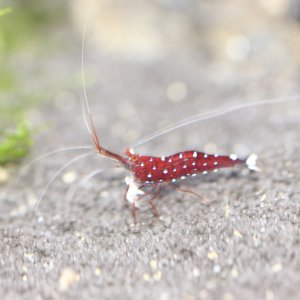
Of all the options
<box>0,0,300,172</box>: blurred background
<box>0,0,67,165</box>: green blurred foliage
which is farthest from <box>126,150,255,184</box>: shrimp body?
<box>0,0,67,165</box>: green blurred foliage

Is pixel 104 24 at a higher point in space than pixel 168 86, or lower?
higher

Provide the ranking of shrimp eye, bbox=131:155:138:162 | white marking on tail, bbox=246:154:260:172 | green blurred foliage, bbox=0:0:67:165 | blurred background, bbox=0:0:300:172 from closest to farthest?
shrimp eye, bbox=131:155:138:162
white marking on tail, bbox=246:154:260:172
green blurred foliage, bbox=0:0:67:165
blurred background, bbox=0:0:300:172

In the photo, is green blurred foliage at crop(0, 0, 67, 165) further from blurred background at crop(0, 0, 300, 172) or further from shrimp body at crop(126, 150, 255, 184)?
shrimp body at crop(126, 150, 255, 184)

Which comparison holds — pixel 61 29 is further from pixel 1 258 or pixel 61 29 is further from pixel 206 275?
pixel 206 275

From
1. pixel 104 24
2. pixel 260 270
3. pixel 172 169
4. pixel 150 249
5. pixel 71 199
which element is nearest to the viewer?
pixel 260 270

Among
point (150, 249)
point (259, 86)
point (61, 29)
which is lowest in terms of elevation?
point (150, 249)

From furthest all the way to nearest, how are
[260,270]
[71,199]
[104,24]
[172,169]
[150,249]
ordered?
1. [104,24]
2. [71,199]
3. [172,169]
4. [150,249]
5. [260,270]

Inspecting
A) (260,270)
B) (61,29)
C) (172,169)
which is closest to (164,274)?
(260,270)

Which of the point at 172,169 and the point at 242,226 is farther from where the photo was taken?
the point at 172,169
